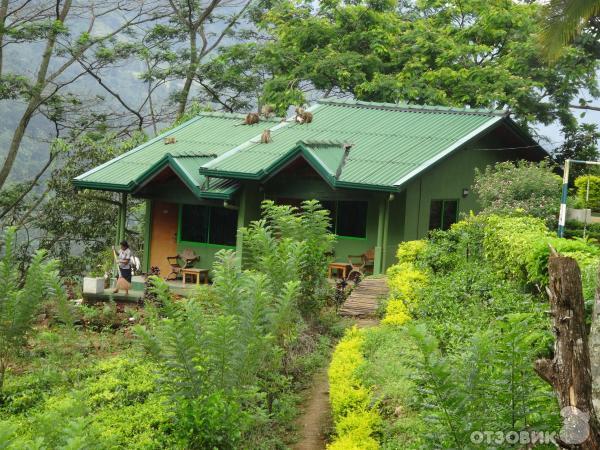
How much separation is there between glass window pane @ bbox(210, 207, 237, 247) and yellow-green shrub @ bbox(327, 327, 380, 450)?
10.0 metres

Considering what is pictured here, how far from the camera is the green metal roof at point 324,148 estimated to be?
19.2 meters

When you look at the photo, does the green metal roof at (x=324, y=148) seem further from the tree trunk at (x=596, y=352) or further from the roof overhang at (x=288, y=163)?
the tree trunk at (x=596, y=352)

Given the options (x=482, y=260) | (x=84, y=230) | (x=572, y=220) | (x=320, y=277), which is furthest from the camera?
(x=84, y=230)

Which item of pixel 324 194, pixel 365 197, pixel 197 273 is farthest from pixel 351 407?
pixel 197 273

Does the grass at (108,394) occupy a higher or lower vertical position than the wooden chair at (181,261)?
lower

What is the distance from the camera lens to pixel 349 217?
20484 millimetres

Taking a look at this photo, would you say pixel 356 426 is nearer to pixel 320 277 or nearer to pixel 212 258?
pixel 320 277

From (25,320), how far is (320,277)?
5220 mm

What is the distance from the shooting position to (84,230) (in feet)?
90.4

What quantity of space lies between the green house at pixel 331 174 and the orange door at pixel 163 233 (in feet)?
0.09

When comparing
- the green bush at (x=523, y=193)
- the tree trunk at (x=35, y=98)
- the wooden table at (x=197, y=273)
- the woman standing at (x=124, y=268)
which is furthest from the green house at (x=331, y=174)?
the tree trunk at (x=35, y=98)

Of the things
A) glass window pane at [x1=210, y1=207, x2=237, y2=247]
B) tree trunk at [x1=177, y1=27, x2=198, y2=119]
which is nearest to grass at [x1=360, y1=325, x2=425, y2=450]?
glass window pane at [x1=210, y1=207, x2=237, y2=247]

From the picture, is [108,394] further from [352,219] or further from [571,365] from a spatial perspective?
[352,219]

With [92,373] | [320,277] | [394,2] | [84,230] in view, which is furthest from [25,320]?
[394,2]
